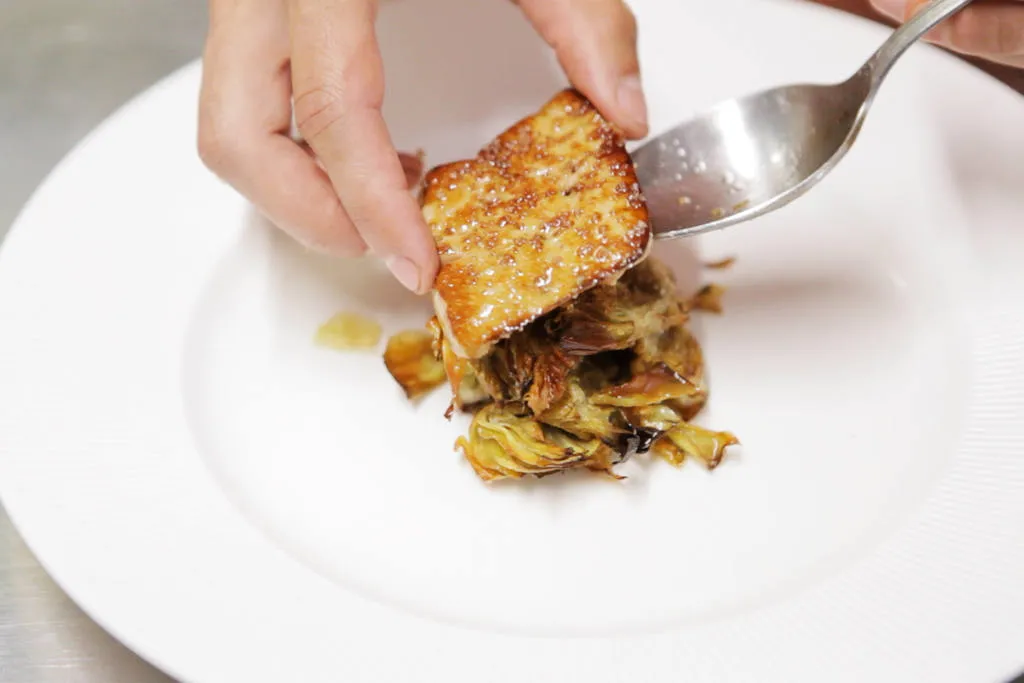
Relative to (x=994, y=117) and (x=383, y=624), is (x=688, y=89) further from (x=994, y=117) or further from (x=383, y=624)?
(x=383, y=624)

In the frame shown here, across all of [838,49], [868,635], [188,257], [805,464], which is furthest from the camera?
[838,49]

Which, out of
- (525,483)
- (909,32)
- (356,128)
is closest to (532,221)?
(356,128)

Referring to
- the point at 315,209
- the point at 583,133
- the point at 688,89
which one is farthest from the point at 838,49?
the point at 315,209

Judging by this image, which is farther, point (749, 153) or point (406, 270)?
point (749, 153)

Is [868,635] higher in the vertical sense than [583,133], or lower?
lower

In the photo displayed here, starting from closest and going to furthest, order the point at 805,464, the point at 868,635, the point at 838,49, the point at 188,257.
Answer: the point at 868,635 → the point at 805,464 → the point at 188,257 → the point at 838,49

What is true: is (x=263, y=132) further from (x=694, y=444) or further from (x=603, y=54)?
(x=694, y=444)

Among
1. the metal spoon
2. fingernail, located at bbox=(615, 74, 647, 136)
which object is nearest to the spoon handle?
the metal spoon
